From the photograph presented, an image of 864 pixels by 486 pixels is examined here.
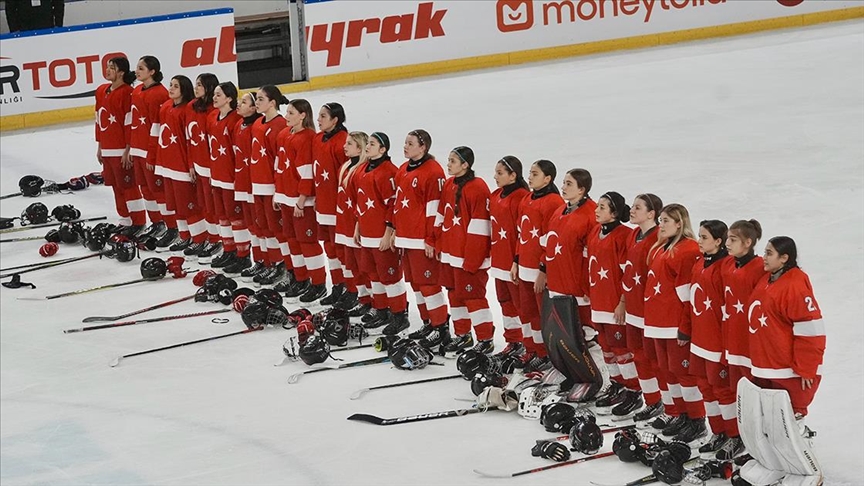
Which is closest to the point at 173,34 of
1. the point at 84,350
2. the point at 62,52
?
the point at 62,52

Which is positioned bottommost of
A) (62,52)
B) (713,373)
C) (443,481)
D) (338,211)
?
(443,481)

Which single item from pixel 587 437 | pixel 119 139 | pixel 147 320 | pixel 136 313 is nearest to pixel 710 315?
pixel 587 437

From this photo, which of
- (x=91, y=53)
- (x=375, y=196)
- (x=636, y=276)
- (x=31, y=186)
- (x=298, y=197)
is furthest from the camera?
(x=91, y=53)

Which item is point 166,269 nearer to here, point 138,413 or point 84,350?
point 84,350

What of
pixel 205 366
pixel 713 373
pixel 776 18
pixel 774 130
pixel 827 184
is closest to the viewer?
pixel 713 373

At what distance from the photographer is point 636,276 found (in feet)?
24.8

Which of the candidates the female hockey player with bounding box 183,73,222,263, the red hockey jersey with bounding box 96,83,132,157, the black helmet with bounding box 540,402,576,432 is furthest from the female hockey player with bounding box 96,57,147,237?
the black helmet with bounding box 540,402,576,432

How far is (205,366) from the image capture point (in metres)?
9.37

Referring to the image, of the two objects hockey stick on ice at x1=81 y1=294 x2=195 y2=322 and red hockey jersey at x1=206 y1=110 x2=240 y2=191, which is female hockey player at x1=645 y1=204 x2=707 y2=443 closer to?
hockey stick on ice at x1=81 y1=294 x2=195 y2=322

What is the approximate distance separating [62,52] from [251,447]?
988 centimetres

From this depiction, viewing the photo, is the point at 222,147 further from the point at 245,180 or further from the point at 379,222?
the point at 379,222

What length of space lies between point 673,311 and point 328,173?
3.41 m

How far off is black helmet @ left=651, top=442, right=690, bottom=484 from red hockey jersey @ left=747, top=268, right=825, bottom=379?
1.87ft

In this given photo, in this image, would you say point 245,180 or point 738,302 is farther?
point 245,180
